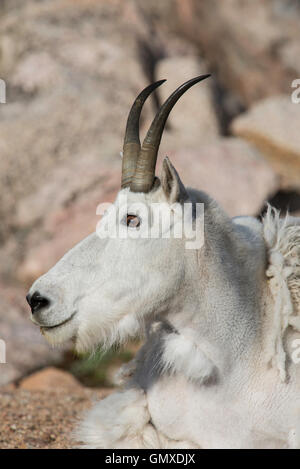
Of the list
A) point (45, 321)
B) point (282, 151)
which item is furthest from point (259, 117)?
point (45, 321)

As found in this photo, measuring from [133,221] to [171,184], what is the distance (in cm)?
26

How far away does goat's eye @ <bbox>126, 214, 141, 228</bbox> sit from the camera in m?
2.95

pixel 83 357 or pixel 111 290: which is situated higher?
pixel 111 290

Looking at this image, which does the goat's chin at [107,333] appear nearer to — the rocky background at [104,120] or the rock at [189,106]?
the rocky background at [104,120]

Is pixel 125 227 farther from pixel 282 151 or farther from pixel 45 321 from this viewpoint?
pixel 282 151

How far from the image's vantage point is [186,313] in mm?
2984

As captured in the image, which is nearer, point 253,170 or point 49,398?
point 49,398

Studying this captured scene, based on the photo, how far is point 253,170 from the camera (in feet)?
25.6

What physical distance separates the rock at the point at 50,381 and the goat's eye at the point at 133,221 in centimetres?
310

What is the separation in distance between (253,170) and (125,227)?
5.11m

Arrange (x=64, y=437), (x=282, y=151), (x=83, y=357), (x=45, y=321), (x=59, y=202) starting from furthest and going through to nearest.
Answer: (x=282, y=151) < (x=59, y=202) < (x=83, y=357) < (x=64, y=437) < (x=45, y=321)

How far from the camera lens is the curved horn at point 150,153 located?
2.92 m

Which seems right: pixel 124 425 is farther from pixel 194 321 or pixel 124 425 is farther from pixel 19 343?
pixel 19 343
